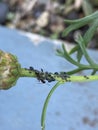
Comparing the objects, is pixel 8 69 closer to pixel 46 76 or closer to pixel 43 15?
pixel 46 76

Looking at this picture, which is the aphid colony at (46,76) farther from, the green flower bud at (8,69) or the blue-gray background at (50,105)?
the blue-gray background at (50,105)

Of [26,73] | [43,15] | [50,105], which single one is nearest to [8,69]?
[26,73]

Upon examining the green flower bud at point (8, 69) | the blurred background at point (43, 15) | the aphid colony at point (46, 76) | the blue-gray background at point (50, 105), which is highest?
the blurred background at point (43, 15)

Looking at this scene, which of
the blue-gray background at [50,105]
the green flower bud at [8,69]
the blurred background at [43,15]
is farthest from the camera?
the blurred background at [43,15]

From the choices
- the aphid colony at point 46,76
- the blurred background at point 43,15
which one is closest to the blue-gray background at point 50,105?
the blurred background at point 43,15

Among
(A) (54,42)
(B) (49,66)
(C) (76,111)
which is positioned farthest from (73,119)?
(A) (54,42)

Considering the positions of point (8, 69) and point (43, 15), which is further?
point (43, 15)

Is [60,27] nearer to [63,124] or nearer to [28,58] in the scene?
[28,58]
